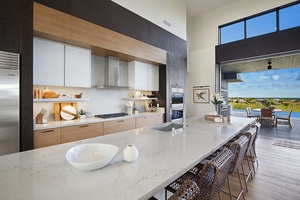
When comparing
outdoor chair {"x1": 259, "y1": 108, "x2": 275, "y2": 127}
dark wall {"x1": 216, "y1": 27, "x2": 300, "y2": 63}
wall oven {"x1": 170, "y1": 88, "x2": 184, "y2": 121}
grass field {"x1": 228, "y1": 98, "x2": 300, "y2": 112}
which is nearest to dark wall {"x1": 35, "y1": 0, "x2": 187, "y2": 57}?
wall oven {"x1": 170, "y1": 88, "x2": 184, "y2": 121}

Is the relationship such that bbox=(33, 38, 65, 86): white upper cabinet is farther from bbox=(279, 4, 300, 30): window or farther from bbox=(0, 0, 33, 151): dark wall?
bbox=(279, 4, 300, 30): window

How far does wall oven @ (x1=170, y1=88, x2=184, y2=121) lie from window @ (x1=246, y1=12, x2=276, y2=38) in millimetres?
2999

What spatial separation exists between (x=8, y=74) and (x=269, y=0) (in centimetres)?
689

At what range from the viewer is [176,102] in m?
4.80

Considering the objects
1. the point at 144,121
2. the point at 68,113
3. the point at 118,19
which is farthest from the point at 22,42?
the point at 144,121

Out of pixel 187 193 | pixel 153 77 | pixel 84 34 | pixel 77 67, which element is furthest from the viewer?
pixel 153 77

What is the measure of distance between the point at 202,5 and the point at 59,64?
5.64 m

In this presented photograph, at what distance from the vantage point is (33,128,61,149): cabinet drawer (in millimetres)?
2184

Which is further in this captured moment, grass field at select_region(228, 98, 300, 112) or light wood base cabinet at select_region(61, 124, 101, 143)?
grass field at select_region(228, 98, 300, 112)

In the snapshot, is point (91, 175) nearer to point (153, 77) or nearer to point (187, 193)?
point (187, 193)

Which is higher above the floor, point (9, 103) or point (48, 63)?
point (48, 63)

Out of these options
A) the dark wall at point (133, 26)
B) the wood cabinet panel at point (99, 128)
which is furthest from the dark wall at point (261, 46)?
the wood cabinet panel at point (99, 128)

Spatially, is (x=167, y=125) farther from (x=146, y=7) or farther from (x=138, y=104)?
(x=146, y=7)

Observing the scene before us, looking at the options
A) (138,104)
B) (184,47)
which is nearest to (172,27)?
(184,47)
